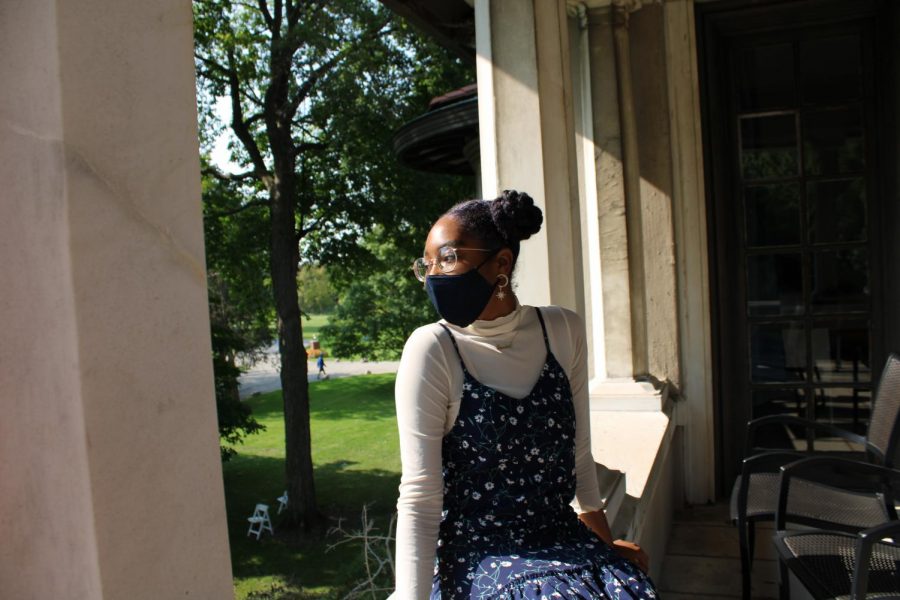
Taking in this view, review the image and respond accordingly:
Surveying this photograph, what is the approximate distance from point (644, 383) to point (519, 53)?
2185 mm

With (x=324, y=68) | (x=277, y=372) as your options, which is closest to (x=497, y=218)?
(x=324, y=68)

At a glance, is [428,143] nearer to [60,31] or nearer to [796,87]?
[796,87]

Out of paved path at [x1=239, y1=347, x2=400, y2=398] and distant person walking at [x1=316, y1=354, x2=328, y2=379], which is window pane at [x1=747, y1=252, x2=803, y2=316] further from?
paved path at [x1=239, y1=347, x2=400, y2=398]

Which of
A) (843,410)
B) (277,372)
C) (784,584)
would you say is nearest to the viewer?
(784,584)

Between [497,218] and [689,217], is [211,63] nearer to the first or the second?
[689,217]

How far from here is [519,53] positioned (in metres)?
2.35

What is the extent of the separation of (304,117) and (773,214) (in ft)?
37.0

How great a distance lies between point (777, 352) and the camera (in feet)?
14.5

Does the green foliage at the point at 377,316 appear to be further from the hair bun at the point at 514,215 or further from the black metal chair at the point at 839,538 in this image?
the hair bun at the point at 514,215

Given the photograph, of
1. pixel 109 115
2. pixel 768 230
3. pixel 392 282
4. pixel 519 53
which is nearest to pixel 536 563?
pixel 109 115

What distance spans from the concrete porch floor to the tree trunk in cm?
1033

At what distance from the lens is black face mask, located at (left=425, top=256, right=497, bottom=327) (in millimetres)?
1570

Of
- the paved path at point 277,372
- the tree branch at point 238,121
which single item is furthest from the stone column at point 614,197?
the paved path at point 277,372

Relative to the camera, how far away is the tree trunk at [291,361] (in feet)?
44.4
